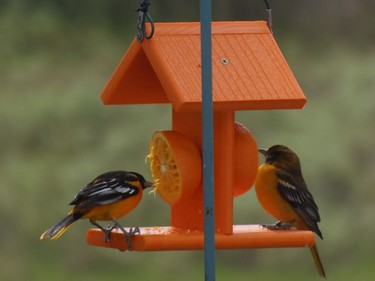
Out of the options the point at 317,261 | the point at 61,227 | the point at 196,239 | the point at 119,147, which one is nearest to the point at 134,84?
the point at 61,227


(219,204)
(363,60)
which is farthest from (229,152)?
(363,60)

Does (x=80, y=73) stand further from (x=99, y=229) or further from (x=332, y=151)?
(x=99, y=229)

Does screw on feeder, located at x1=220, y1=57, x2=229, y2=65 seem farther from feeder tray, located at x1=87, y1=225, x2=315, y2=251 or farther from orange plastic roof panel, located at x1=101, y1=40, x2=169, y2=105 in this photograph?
feeder tray, located at x1=87, y1=225, x2=315, y2=251

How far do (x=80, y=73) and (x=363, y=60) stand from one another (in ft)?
8.89

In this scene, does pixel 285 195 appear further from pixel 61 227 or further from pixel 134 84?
pixel 61 227

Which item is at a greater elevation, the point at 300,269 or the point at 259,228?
the point at 300,269

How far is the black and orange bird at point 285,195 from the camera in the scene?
21.4ft

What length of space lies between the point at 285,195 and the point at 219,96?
860 millimetres

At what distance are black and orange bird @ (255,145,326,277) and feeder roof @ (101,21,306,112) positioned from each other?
599 mm

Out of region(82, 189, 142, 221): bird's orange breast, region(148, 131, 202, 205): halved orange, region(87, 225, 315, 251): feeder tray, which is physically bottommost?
region(87, 225, 315, 251): feeder tray

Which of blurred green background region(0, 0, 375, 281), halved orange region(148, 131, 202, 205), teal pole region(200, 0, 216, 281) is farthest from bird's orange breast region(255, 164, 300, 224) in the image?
blurred green background region(0, 0, 375, 281)

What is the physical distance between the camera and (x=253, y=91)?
5926mm

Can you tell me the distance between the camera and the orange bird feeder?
5832 mm

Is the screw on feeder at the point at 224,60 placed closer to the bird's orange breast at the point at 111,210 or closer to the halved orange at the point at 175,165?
the halved orange at the point at 175,165
